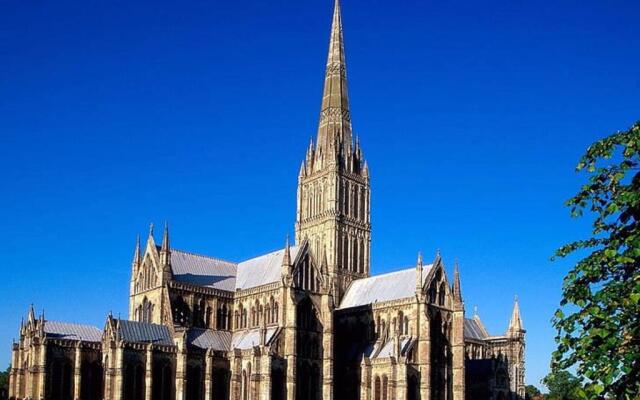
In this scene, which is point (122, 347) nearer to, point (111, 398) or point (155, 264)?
point (111, 398)

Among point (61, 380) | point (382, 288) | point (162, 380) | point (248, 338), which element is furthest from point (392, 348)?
point (61, 380)

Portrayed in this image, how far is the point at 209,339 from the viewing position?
291 feet

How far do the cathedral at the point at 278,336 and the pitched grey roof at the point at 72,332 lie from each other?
14 centimetres

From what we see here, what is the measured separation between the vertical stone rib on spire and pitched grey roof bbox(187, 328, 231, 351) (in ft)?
108

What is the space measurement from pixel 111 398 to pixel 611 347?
6347 cm

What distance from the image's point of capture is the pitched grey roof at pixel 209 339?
85.8 metres

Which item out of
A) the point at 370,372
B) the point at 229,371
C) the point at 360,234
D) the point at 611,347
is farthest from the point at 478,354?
the point at 611,347

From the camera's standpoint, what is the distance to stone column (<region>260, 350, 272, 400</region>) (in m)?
80.2

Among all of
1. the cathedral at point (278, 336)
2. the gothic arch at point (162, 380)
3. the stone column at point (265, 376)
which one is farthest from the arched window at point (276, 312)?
the gothic arch at point (162, 380)

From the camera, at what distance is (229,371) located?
277ft

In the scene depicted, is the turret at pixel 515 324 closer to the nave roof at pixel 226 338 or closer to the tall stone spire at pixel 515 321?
the tall stone spire at pixel 515 321

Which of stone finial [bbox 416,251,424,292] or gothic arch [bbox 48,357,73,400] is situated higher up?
stone finial [bbox 416,251,424,292]

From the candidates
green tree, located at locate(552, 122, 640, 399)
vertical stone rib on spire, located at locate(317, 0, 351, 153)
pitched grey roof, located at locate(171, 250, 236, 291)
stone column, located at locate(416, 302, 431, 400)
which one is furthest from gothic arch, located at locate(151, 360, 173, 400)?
A: green tree, located at locate(552, 122, 640, 399)

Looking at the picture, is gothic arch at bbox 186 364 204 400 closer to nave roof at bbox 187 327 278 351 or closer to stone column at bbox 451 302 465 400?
nave roof at bbox 187 327 278 351
